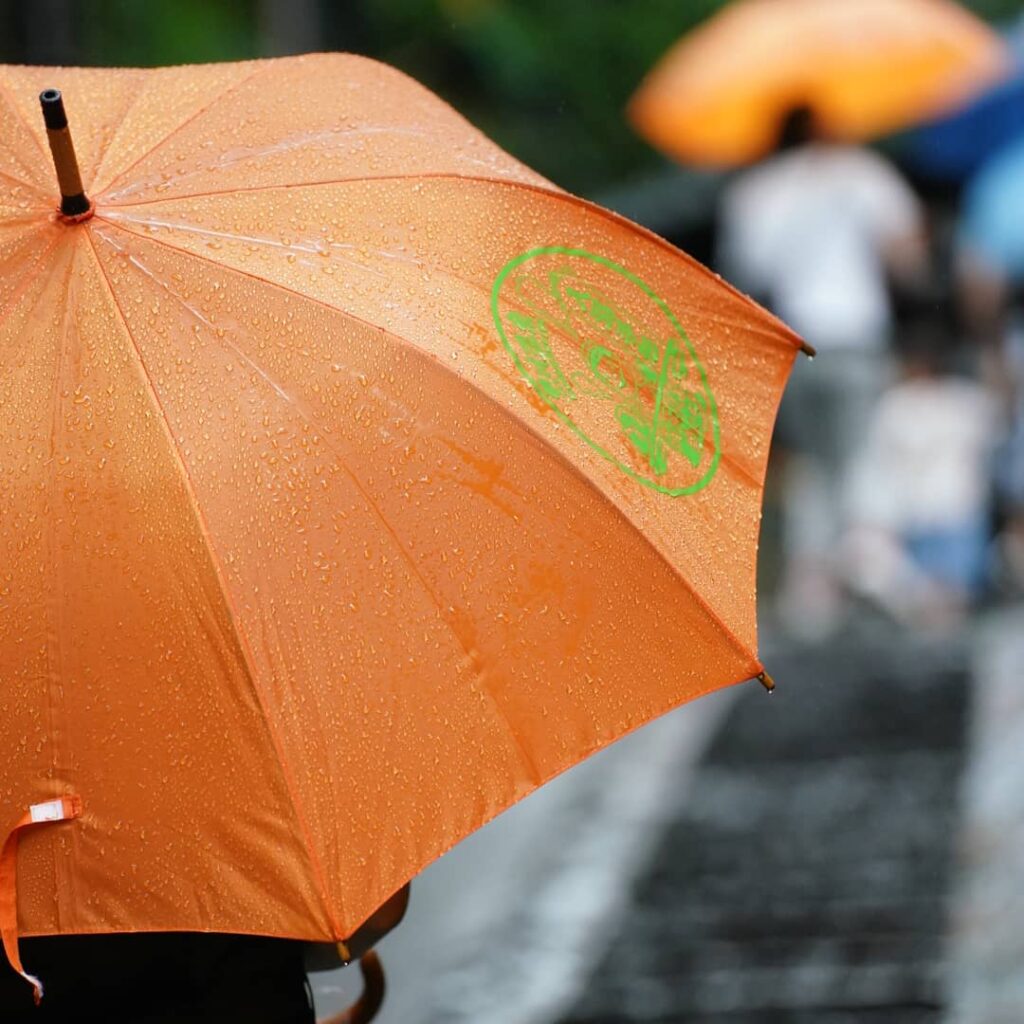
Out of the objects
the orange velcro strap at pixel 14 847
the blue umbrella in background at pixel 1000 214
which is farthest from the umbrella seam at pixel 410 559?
the blue umbrella in background at pixel 1000 214

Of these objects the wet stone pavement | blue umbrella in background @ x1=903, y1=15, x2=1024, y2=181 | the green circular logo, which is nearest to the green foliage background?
blue umbrella in background @ x1=903, y1=15, x2=1024, y2=181

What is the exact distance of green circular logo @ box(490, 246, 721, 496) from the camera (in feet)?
8.72

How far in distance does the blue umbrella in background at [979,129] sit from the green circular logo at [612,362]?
7.15 meters

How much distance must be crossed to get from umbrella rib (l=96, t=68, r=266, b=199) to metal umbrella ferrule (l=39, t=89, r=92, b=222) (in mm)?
111

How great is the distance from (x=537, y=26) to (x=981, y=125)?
160 inches

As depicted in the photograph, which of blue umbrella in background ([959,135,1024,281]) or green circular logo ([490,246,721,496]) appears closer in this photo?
green circular logo ([490,246,721,496])

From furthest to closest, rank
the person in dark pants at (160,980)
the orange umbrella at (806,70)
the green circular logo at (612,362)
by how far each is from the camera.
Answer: the orange umbrella at (806,70)
the green circular logo at (612,362)
the person in dark pants at (160,980)

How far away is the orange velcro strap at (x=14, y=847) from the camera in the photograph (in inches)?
88.7

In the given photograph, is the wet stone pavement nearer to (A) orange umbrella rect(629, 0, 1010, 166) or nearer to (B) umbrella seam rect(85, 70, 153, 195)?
(A) orange umbrella rect(629, 0, 1010, 166)

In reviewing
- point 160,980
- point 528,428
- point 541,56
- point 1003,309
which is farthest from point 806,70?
point 160,980

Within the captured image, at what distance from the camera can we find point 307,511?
93.0 inches

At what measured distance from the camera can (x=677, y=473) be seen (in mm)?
2754

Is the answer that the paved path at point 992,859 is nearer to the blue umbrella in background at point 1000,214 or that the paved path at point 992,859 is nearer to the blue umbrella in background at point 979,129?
the blue umbrella in background at point 1000,214

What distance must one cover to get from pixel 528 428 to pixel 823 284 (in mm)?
5332
